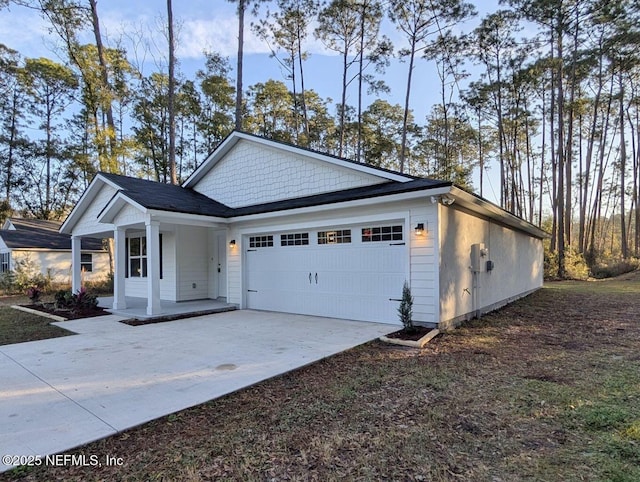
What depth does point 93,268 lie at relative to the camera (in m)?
19.1

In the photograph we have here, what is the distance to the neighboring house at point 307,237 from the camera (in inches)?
270

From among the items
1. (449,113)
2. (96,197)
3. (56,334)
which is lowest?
(56,334)

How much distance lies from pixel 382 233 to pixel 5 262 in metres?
20.0

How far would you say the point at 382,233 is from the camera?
24.3 ft

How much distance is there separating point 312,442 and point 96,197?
11.3 m

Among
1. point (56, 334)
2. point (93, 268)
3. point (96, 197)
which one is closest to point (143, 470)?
point (56, 334)

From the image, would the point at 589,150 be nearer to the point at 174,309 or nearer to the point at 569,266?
the point at 569,266

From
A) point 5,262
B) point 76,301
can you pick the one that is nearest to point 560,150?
point 76,301

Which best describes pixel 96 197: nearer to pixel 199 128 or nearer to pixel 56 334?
pixel 56 334

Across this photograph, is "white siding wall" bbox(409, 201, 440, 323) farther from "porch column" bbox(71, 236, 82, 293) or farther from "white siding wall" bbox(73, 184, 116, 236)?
"porch column" bbox(71, 236, 82, 293)

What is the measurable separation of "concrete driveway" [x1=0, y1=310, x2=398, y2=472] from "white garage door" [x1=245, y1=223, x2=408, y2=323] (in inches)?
19.9

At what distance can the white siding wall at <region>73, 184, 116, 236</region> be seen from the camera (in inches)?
418

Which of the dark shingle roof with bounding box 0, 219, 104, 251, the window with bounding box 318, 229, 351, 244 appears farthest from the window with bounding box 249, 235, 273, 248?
the dark shingle roof with bounding box 0, 219, 104, 251

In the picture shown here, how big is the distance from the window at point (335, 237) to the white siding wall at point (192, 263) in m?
5.15
